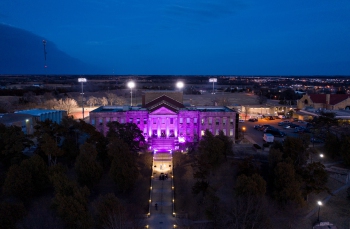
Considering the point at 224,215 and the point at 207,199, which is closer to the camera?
the point at 224,215

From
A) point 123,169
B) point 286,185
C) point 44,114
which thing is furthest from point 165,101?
point 286,185

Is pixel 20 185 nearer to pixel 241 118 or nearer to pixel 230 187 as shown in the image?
pixel 230 187

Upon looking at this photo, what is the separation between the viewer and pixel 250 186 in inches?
1252

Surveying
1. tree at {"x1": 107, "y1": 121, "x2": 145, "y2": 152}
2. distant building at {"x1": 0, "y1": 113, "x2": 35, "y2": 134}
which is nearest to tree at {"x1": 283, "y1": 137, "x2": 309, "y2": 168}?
tree at {"x1": 107, "y1": 121, "x2": 145, "y2": 152}

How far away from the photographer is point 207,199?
106 feet

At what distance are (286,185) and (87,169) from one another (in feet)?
80.2

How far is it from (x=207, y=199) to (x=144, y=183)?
10.2 meters


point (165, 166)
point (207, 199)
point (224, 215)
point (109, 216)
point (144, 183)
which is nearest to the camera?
point (109, 216)

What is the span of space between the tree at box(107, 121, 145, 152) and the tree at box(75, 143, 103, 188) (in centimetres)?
606

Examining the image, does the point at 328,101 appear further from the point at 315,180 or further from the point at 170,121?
the point at 315,180

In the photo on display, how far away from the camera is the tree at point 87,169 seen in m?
35.9

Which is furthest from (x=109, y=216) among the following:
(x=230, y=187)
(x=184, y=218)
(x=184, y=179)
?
(x=230, y=187)

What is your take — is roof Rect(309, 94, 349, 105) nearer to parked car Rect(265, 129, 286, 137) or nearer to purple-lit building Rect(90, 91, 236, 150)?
parked car Rect(265, 129, 286, 137)

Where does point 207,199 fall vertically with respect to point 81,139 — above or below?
below
